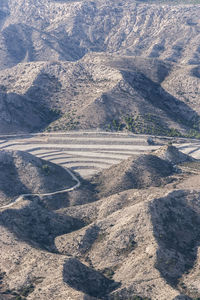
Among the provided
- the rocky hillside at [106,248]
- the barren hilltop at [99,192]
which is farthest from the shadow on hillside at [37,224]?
the barren hilltop at [99,192]

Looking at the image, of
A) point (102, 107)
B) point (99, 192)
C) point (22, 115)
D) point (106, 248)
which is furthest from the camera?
point (22, 115)

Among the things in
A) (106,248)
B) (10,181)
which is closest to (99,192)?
(10,181)

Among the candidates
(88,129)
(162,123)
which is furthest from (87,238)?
(162,123)

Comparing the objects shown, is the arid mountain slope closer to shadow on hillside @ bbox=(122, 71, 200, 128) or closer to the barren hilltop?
shadow on hillside @ bbox=(122, 71, 200, 128)

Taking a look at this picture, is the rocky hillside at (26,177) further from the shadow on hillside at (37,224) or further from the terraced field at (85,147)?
the terraced field at (85,147)

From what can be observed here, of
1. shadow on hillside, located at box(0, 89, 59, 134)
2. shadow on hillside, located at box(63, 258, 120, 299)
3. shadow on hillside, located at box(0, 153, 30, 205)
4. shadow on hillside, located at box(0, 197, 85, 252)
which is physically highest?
shadow on hillside, located at box(0, 89, 59, 134)

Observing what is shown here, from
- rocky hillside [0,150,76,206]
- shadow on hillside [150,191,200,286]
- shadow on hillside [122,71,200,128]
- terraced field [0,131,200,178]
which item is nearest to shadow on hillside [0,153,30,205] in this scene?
rocky hillside [0,150,76,206]

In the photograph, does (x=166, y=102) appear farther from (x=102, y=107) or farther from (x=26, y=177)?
(x=26, y=177)
